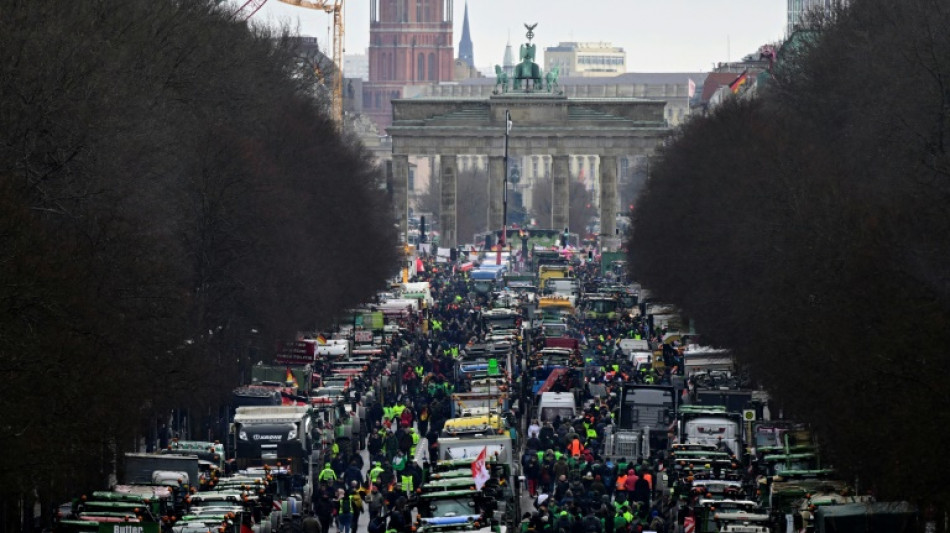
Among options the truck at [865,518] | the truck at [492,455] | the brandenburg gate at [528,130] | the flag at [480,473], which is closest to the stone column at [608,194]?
the brandenburg gate at [528,130]

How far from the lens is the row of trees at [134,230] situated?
151ft

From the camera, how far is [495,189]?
181750 millimetres

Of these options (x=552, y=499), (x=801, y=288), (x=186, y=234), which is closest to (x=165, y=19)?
(x=186, y=234)

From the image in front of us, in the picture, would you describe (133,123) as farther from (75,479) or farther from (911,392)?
(911,392)

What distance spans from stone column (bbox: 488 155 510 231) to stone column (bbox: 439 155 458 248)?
261 centimetres

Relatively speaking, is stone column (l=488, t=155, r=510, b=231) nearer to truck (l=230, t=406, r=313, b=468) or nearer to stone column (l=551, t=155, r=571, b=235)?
stone column (l=551, t=155, r=571, b=235)

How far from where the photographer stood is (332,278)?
9450 centimetres

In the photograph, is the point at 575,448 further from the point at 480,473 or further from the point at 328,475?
the point at 480,473

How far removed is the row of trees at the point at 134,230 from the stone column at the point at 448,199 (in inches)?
3085

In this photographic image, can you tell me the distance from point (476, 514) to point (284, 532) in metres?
4.67

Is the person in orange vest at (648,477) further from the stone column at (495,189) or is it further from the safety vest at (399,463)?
the stone column at (495,189)

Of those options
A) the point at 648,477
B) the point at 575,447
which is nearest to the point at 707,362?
the point at 575,447

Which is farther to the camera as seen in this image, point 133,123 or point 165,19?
point 165,19

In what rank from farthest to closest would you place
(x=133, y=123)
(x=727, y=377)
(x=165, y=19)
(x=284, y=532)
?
(x=165, y=19)
(x=727, y=377)
(x=133, y=123)
(x=284, y=532)
